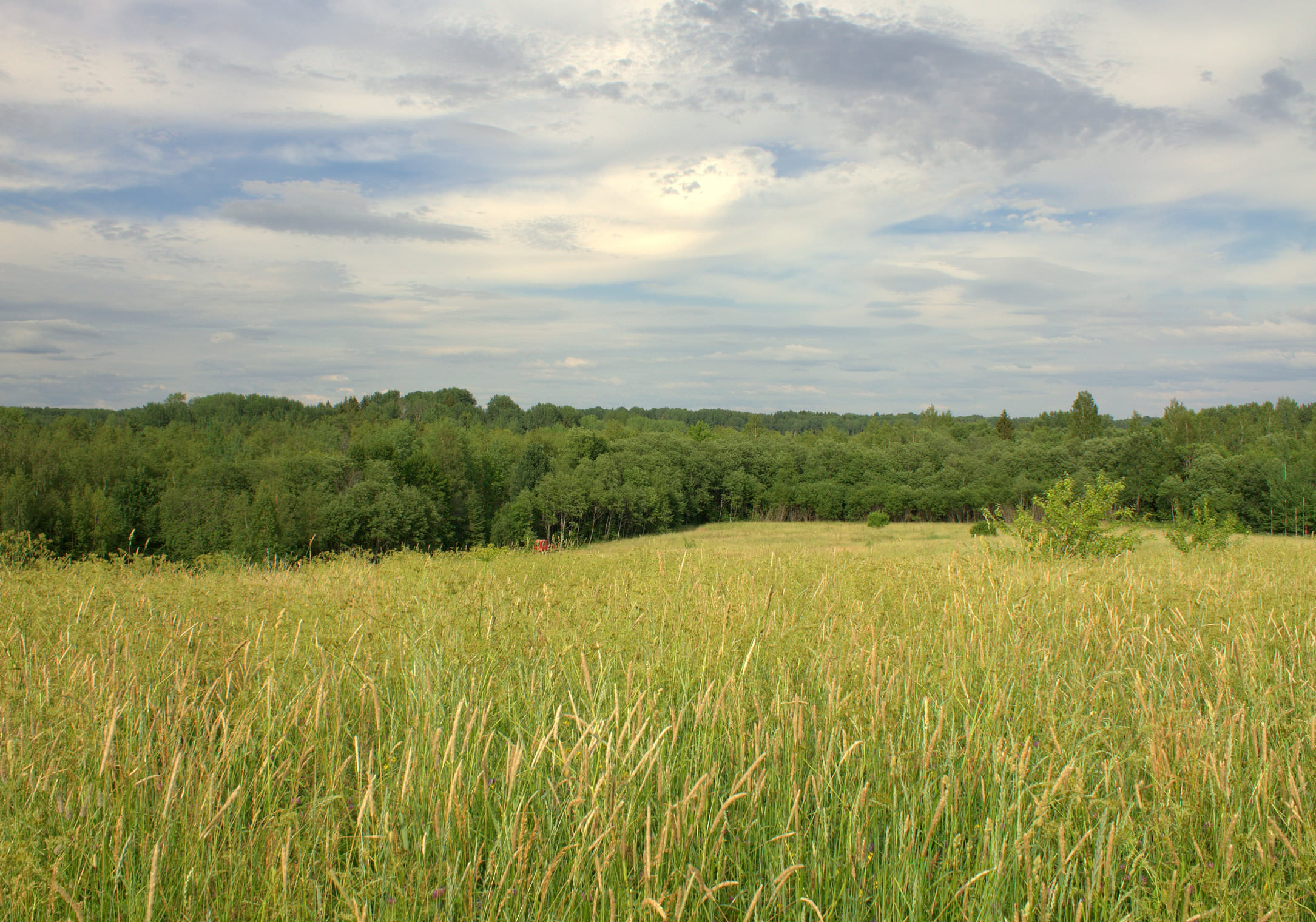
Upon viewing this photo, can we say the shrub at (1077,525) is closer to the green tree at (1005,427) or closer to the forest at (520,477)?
the forest at (520,477)

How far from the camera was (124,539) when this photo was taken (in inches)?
1837

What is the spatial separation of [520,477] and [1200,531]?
6136cm

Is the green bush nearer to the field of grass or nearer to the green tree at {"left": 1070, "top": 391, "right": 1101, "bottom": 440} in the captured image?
the field of grass

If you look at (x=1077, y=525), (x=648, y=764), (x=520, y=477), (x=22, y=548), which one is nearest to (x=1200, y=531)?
(x=1077, y=525)

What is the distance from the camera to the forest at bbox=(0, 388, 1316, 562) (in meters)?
47.9

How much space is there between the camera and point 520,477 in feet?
233

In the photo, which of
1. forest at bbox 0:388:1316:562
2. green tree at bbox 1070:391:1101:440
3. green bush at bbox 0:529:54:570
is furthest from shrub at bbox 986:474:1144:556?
green tree at bbox 1070:391:1101:440

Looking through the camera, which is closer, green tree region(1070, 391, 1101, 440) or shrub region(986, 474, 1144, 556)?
shrub region(986, 474, 1144, 556)

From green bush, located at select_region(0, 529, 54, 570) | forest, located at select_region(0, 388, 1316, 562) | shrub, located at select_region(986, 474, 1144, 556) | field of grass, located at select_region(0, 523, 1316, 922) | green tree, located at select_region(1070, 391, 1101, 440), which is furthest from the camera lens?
green tree, located at select_region(1070, 391, 1101, 440)

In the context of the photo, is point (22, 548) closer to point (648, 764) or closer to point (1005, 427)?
point (648, 764)

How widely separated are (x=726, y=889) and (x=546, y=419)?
138823 mm

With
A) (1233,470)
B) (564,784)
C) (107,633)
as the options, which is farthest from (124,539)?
(1233,470)

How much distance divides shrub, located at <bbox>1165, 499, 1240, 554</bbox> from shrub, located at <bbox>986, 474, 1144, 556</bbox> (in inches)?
159

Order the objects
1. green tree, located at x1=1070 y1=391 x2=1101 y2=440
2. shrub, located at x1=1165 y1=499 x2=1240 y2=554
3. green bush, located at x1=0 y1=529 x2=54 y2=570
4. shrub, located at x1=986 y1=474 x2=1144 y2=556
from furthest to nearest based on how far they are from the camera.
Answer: green tree, located at x1=1070 y1=391 x2=1101 y2=440 < shrub, located at x1=1165 y1=499 x2=1240 y2=554 < shrub, located at x1=986 y1=474 x2=1144 y2=556 < green bush, located at x1=0 y1=529 x2=54 y2=570
